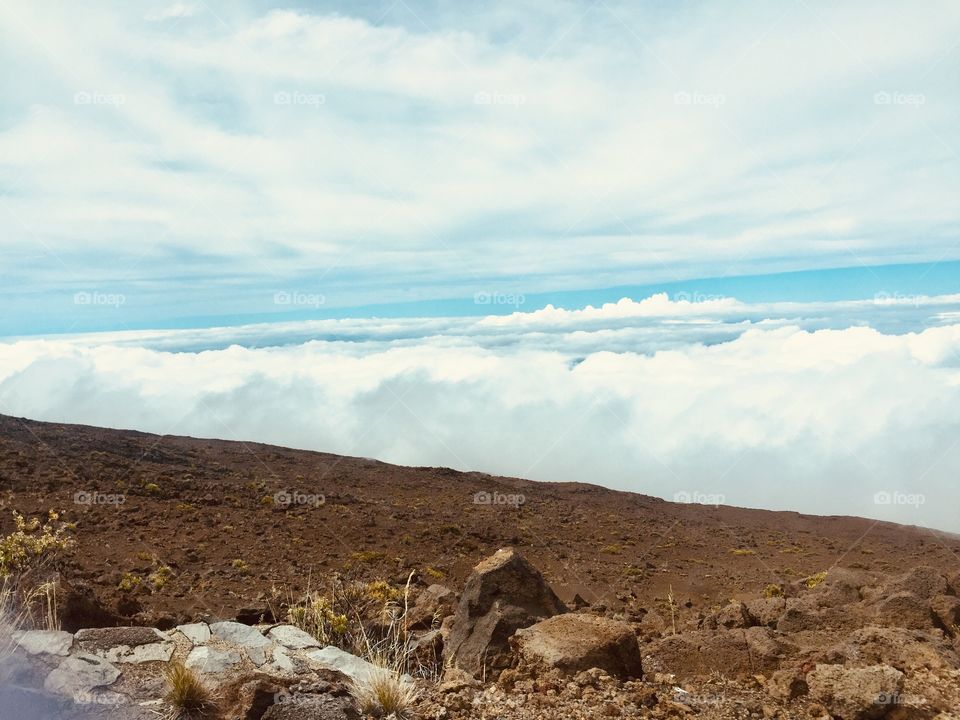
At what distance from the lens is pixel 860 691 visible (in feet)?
20.2

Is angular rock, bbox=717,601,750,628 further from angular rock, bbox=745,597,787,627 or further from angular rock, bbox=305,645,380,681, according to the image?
angular rock, bbox=305,645,380,681

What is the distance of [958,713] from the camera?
614 cm

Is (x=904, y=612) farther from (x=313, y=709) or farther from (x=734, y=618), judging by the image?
(x=313, y=709)

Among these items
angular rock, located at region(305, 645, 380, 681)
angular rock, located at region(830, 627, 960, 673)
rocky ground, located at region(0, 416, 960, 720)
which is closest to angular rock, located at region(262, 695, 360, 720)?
rocky ground, located at region(0, 416, 960, 720)

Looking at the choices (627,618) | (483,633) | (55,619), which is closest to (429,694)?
(483,633)

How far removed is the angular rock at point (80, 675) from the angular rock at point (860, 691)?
5955mm

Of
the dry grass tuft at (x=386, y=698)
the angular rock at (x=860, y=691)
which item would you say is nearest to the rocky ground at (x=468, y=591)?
the angular rock at (x=860, y=691)

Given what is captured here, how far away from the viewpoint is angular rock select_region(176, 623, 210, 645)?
768 cm

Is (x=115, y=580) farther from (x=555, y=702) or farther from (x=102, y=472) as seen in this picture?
(x=555, y=702)

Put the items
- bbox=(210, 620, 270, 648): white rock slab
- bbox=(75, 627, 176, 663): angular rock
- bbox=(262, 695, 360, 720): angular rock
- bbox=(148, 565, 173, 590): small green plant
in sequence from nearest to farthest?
bbox=(262, 695, 360, 720): angular rock < bbox=(75, 627, 176, 663): angular rock < bbox=(210, 620, 270, 648): white rock slab < bbox=(148, 565, 173, 590): small green plant

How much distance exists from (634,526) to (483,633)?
21.6 metres

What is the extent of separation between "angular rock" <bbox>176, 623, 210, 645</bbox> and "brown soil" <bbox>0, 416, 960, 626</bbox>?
37.4 inches

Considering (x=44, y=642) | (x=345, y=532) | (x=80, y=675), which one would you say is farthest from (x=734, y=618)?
(x=345, y=532)

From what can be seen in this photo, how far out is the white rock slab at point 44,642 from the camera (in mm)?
6477
